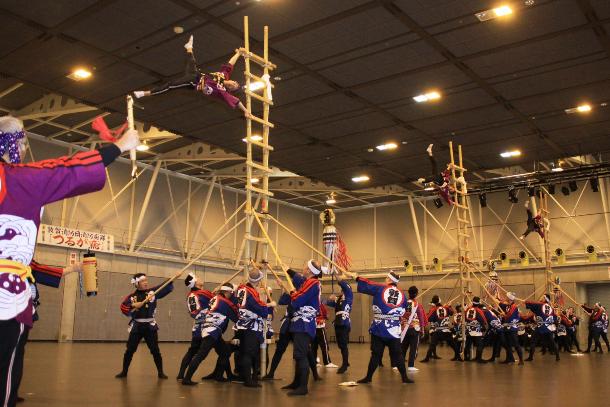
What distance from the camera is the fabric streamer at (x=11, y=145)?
262 cm

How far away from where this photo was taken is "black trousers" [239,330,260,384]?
7.48m

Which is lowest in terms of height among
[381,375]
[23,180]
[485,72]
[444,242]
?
[381,375]

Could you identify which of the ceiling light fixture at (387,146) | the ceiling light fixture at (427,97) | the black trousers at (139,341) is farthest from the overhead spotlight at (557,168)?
the black trousers at (139,341)

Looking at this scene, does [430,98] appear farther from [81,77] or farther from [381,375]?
[81,77]

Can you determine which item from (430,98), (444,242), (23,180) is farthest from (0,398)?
(444,242)

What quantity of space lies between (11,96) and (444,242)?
2100cm

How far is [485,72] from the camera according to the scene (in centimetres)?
1273

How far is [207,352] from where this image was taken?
308 inches

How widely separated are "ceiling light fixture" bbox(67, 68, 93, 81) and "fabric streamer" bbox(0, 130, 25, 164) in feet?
36.3

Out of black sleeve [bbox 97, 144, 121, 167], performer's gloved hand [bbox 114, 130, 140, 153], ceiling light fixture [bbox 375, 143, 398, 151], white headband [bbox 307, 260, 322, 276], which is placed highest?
ceiling light fixture [bbox 375, 143, 398, 151]

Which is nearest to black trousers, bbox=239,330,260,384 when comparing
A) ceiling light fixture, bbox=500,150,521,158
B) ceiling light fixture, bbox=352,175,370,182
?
ceiling light fixture, bbox=500,150,521,158

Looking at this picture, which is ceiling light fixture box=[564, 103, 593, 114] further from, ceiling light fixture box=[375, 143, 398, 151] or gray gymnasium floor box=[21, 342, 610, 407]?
gray gymnasium floor box=[21, 342, 610, 407]

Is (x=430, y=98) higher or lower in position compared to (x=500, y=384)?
higher

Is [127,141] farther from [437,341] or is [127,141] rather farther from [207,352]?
[437,341]
